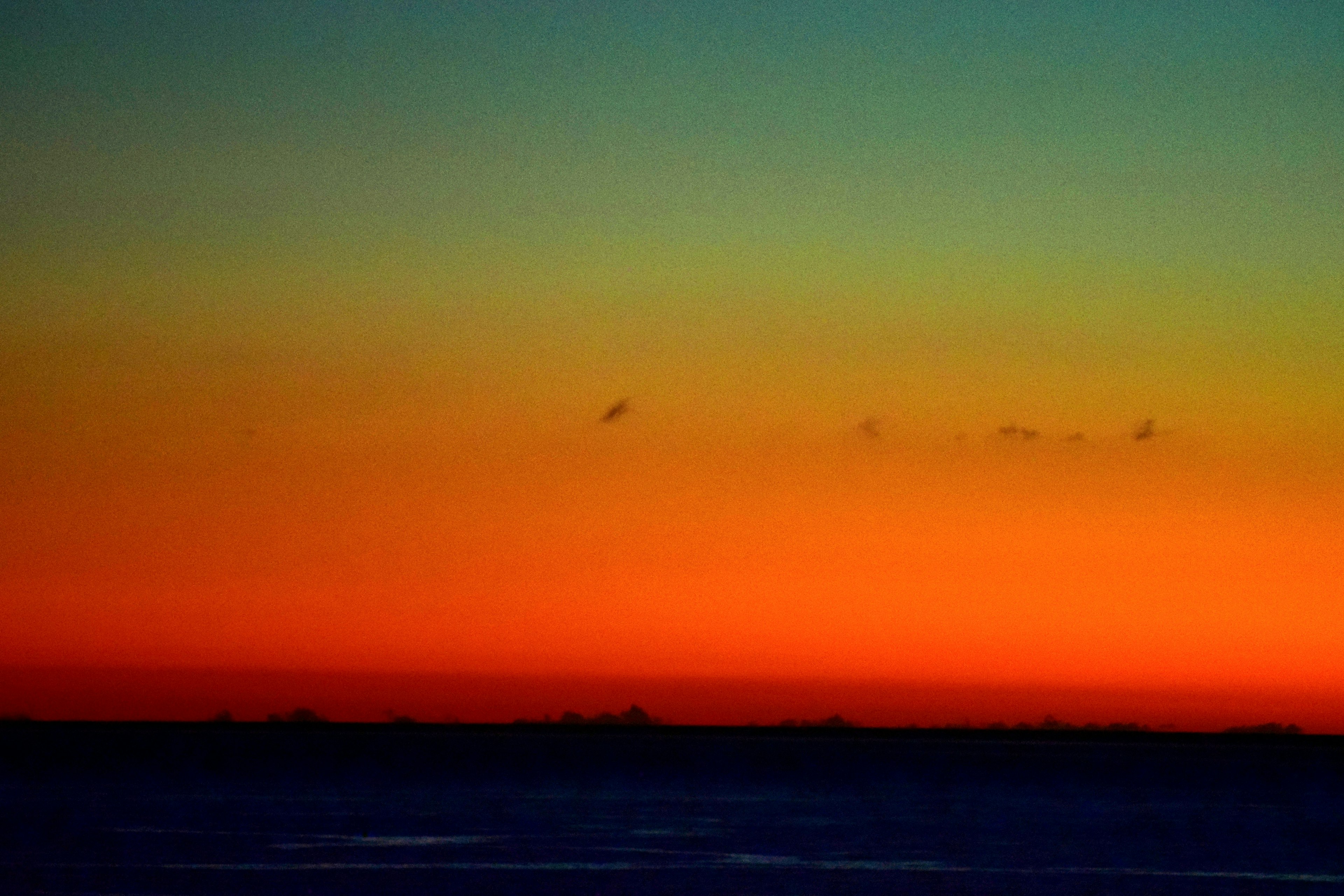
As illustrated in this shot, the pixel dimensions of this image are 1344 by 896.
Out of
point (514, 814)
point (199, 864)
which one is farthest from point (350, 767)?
point (199, 864)

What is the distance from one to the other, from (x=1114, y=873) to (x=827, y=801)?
43.4 m

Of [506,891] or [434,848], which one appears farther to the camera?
[434,848]

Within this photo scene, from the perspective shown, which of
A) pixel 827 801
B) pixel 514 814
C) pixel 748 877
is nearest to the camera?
pixel 748 877

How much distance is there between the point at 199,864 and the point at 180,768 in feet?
316

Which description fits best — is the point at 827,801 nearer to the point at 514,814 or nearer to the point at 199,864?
the point at 514,814

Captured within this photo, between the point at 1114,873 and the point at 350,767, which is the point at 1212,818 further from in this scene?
the point at 350,767

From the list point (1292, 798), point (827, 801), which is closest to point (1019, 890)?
point (827, 801)

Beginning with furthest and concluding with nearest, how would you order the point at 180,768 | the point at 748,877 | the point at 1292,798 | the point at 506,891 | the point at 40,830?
the point at 180,768
the point at 1292,798
the point at 40,830
the point at 748,877
the point at 506,891

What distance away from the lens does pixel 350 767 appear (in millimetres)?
149250

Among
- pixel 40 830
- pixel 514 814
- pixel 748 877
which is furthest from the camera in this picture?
pixel 514 814

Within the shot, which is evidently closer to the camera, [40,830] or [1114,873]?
[1114,873]

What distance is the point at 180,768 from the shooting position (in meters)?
142

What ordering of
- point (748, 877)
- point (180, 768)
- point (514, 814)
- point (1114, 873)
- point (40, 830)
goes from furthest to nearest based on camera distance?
point (180, 768)
point (514, 814)
point (40, 830)
point (1114, 873)
point (748, 877)

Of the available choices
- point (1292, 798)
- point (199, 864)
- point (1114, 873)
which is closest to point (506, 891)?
point (199, 864)
